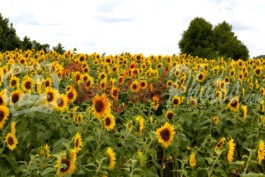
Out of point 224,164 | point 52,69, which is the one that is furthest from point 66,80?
point 224,164

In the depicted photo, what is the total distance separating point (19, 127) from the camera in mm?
4555

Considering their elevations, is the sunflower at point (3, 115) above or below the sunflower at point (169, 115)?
above

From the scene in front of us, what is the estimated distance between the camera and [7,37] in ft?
81.3

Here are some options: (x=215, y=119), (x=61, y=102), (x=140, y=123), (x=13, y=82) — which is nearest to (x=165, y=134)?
(x=140, y=123)

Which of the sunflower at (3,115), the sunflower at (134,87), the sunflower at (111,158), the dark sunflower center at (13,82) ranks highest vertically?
the dark sunflower center at (13,82)

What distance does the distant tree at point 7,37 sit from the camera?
24.2 meters

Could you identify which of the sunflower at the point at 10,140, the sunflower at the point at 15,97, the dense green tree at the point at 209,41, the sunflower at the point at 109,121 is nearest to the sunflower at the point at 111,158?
the sunflower at the point at 109,121

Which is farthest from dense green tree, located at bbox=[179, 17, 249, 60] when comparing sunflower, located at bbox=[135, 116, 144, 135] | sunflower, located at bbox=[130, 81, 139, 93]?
sunflower, located at bbox=[135, 116, 144, 135]

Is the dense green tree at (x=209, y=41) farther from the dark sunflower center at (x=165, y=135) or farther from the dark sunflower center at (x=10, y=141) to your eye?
the dark sunflower center at (x=10, y=141)

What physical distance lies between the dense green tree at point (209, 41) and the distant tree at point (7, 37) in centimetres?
1700

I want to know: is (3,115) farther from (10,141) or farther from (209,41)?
(209,41)

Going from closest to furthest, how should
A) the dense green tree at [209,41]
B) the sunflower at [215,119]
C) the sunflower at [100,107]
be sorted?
the sunflower at [100,107] → the sunflower at [215,119] → the dense green tree at [209,41]

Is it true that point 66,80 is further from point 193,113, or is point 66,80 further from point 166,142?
→ point 166,142

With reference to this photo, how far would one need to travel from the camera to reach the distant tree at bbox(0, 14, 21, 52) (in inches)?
953
